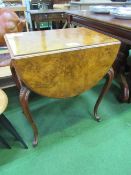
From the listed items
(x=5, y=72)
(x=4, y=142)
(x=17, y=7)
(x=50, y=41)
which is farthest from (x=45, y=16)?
(x=4, y=142)

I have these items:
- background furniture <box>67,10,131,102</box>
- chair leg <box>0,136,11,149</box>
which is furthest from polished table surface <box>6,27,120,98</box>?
chair leg <box>0,136,11,149</box>

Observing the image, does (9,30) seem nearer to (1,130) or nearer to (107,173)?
(1,130)

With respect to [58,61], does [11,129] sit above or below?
below

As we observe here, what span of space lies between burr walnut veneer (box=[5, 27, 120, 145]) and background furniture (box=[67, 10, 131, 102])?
0.66ft

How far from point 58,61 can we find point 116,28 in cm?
71

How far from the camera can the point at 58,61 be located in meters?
1.16

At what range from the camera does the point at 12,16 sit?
223 cm

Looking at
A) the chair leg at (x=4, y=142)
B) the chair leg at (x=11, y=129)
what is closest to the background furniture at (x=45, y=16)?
the chair leg at (x=11, y=129)

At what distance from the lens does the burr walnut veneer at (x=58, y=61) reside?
43.7 inches

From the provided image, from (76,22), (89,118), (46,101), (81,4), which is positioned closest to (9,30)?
(76,22)

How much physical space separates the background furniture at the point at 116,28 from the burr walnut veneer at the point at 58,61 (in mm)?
200

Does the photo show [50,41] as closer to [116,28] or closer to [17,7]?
[116,28]

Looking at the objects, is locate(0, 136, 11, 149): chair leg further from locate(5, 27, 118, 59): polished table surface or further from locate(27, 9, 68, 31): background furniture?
locate(27, 9, 68, 31): background furniture

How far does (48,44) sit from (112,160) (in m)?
1.02
